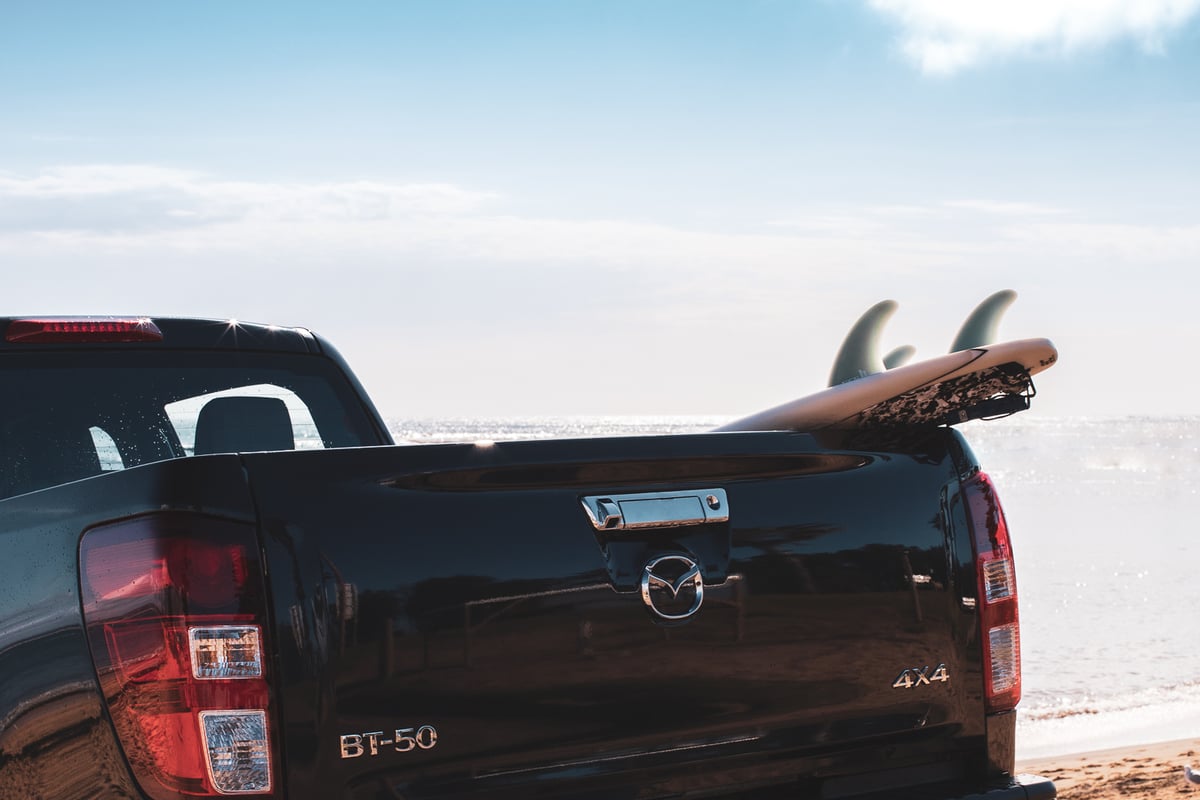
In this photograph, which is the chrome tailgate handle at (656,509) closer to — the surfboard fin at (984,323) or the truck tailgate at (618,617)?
the truck tailgate at (618,617)

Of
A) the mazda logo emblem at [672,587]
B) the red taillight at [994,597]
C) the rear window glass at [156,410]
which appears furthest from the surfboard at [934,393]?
the rear window glass at [156,410]

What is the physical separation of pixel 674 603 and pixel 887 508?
0.59 metres

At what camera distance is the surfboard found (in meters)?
2.65

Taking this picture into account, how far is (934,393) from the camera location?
2.72 meters

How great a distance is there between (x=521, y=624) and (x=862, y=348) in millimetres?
1713

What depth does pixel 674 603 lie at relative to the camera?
7.79 ft

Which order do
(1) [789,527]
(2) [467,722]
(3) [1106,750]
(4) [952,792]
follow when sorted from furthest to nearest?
(3) [1106,750] → (4) [952,792] → (1) [789,527] → (2) [467,722]

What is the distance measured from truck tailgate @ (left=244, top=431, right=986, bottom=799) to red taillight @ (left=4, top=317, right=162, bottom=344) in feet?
6.21

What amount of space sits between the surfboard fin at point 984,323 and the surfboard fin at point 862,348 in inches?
14.2

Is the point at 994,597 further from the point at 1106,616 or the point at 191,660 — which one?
the point at 1106,616

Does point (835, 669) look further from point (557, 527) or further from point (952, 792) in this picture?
point (557, 527)

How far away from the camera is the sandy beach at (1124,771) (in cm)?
728

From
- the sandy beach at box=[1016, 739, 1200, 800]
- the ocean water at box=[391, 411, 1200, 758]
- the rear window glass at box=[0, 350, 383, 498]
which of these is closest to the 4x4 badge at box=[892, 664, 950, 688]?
the ocean water at box=[391, 411, 1200, 758]

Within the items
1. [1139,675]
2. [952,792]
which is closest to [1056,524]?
[1139,675]
